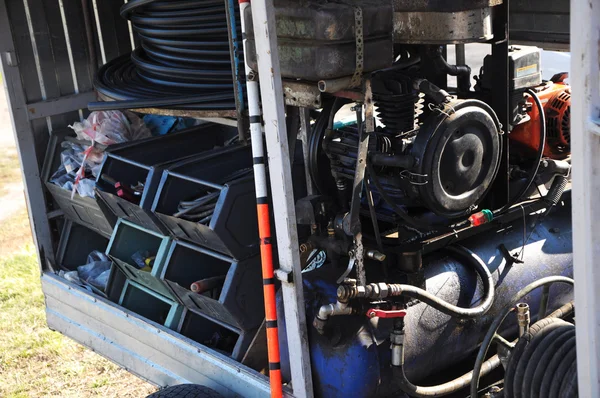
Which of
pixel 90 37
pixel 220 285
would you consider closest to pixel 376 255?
pixel 220 285

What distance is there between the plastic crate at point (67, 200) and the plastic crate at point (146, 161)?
22cm

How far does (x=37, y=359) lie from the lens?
5113 mm

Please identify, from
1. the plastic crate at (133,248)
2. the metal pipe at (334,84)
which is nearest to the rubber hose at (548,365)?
the metal pipe at (334,84)

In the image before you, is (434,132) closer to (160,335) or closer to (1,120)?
(160,335)

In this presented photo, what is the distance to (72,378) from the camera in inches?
192

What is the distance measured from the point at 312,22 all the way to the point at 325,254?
1096 millimetres

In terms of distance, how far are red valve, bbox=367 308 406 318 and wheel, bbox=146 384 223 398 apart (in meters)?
0.81

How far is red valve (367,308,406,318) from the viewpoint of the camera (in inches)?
102

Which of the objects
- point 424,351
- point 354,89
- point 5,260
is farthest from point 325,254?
point 5,260

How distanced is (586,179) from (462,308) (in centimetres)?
116

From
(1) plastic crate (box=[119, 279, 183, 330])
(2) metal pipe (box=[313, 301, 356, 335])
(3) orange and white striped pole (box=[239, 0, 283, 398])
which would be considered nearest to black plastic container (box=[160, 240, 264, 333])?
(1) plastic crate (box=[119, 279, 183, 330])

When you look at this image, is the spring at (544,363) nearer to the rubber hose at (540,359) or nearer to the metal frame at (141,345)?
the rubber hose at (540,359)

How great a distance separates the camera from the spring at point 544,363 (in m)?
2.25

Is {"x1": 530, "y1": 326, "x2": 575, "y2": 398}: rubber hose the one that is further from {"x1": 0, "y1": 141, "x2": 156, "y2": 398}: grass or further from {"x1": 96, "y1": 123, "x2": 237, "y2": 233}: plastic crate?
{"x1": 0, "y1": 141, "x2": 156, "y2": 398}: grass
